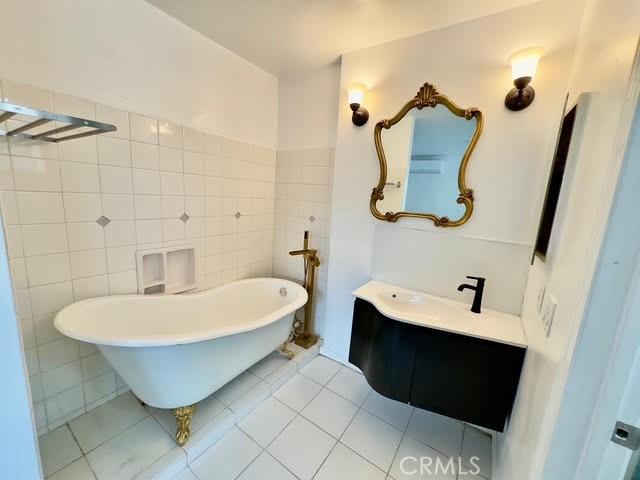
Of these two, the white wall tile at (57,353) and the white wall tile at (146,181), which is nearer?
the white wall tile at (57,353)

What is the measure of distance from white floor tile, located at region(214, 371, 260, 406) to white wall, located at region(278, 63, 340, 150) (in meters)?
1.90

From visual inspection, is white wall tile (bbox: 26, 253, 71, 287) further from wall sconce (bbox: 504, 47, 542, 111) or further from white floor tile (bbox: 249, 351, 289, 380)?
wall sconce (bbox: 504, 47, 542, 111)

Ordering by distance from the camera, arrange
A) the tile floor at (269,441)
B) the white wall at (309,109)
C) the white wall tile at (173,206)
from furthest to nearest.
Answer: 1. the white wall at (309,109)
2. the white wall tile at (173,206)
3. the tile floor at (269,441)

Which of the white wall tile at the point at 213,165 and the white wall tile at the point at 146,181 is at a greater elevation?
the white wall tile at the point at 213,165

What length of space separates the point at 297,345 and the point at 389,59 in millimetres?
2313

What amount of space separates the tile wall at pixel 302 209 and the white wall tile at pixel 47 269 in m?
1.52

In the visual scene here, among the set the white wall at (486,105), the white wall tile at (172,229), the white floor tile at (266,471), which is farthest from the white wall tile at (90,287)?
the white wall at (486,105)

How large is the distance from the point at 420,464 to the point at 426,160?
5.72 feet

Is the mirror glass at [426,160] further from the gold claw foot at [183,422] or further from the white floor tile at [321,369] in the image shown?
the gold claw foot at [183,422]

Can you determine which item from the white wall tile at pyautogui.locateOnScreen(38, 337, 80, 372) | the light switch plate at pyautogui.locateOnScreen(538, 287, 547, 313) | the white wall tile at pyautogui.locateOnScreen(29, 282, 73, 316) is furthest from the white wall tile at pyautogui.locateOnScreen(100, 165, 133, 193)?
the light switch plate at pyautogui.locateOnScreen(538, 287, 547, 313)

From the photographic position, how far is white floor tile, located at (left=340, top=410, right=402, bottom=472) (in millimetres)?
1395

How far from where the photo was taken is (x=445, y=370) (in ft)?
4.30

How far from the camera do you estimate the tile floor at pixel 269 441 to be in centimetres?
126

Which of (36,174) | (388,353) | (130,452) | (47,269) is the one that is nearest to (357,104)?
(388,353)
